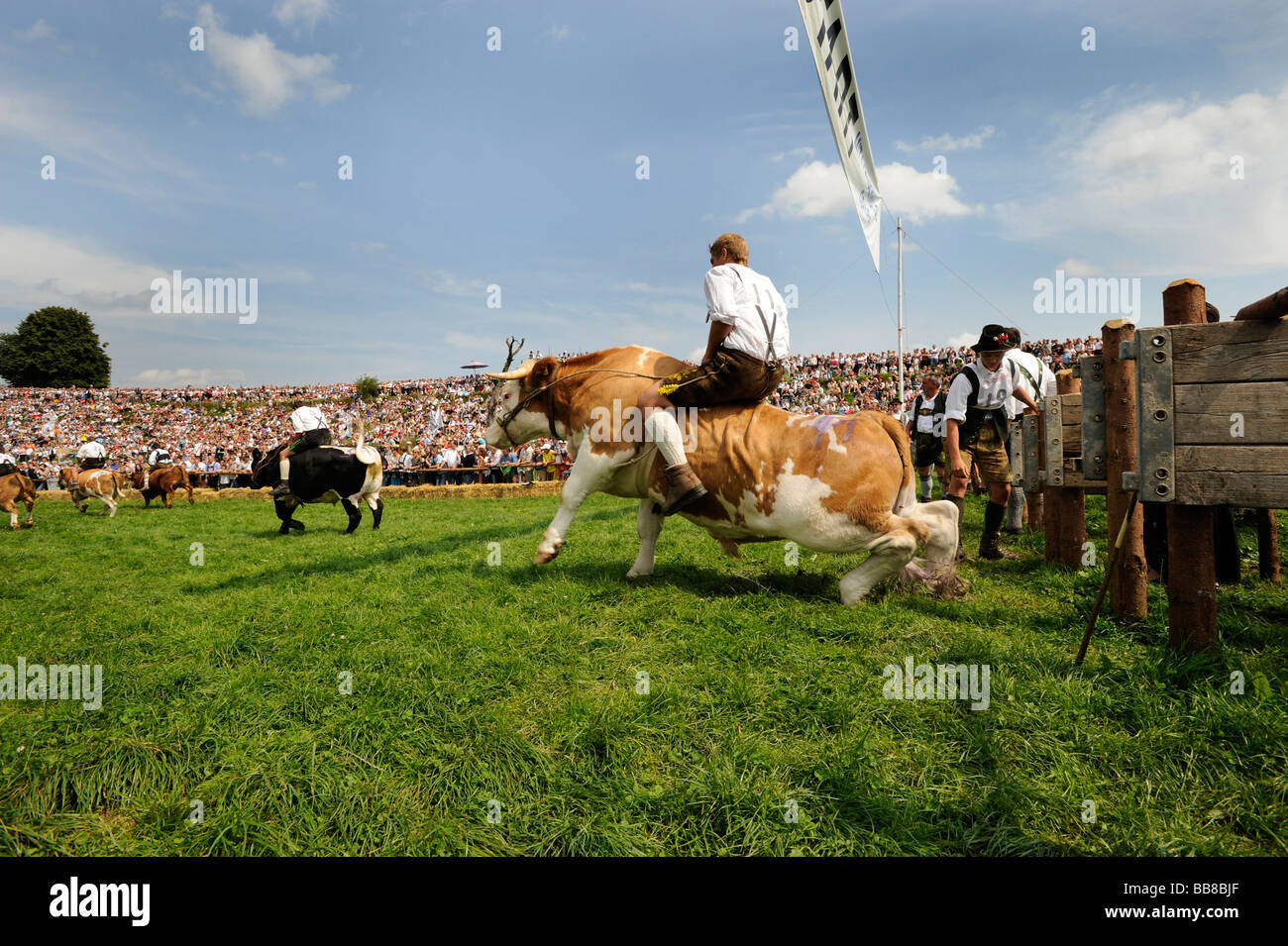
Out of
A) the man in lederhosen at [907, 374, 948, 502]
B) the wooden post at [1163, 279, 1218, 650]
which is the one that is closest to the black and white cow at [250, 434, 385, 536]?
the man in lederhosen at [907, 374, 948, 502]

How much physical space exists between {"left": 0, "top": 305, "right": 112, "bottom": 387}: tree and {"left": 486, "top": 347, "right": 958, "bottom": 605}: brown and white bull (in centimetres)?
8278

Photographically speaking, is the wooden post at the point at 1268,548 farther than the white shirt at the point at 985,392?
No

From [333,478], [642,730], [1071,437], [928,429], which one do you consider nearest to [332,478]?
[333,478]

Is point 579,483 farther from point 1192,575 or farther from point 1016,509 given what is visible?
point 1016,509

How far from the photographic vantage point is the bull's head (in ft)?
18.3

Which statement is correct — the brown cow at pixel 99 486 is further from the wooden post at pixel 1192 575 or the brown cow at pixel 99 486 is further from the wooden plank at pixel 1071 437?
the wooden post at pixel 1192 575

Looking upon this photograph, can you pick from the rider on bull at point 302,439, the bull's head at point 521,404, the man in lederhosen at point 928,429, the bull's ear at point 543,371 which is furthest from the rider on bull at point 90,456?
the man in lederhosen at point 928,429

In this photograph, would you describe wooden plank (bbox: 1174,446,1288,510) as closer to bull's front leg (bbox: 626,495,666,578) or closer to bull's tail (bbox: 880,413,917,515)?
bull's tail (bbox: 880,413,917,515)

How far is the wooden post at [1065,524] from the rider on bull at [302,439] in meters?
10.7

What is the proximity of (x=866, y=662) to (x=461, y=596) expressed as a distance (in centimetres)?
309

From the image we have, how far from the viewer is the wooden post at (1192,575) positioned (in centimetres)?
325

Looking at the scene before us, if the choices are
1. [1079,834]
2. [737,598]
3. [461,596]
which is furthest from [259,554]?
[1079,834]

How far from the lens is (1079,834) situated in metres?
2.07
